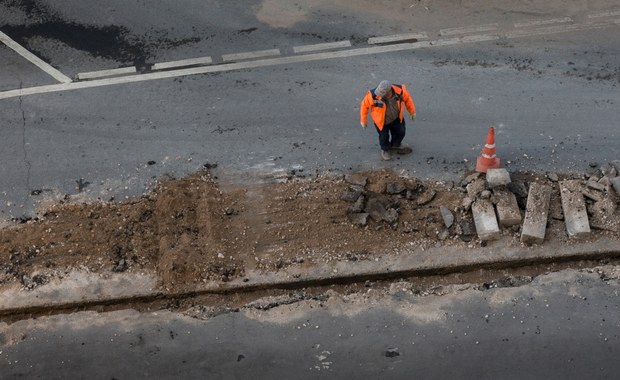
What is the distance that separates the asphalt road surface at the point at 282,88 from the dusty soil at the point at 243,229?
375 millimetres

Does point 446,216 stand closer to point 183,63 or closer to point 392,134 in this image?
point 392,134

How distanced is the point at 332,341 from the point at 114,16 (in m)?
7.22

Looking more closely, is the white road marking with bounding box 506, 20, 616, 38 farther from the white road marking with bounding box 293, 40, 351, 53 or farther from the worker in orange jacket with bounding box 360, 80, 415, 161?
the worker in orange jacket with bounding box 360, 80, 415, 161

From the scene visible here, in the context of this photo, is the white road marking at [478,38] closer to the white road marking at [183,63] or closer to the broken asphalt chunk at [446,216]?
the broken asphalt chunk at [446,216]

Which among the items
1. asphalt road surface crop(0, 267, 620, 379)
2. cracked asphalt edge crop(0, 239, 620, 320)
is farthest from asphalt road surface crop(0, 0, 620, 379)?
cracked asphalt edge crop(0, 239, 620, 320)

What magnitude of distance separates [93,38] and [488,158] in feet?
22.5

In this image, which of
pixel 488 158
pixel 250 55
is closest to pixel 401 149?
pixel 488 158

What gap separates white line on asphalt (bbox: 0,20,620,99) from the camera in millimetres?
10156

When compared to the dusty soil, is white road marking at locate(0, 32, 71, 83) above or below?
above

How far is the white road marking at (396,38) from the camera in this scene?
1059 cm

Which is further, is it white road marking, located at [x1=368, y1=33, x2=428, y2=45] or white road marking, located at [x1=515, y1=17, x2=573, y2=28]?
white road marking, located at [x1=515, y1=17, x2=573, y2=28]

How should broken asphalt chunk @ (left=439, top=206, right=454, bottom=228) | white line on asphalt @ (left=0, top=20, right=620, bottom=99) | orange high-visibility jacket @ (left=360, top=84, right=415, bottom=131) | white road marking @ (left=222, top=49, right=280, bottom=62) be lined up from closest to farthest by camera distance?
broken asphalt chunk @ (left=439, top=206, right=454, bottom=228)
orange high-visibility jacket @ (left=360, top=84, right=415, bottom=131)
white line on asphalt @ (left=0, top=20, right=620, bottom=99)
white road marking @ (left=222, top=49, right=280, bottom=62)

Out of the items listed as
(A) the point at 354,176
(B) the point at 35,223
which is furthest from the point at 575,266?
(B) the point at 35,223

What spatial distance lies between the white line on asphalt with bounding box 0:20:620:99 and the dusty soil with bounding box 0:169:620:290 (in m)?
2.42
